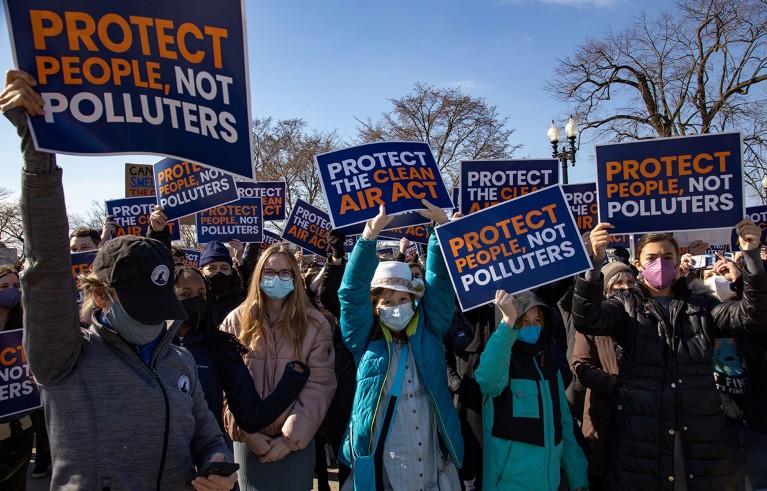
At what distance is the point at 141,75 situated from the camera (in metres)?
2.43

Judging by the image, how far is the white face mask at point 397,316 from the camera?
3357mm

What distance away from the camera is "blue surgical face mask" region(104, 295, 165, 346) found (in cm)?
203

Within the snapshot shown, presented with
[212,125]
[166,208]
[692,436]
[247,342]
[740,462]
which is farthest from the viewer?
[166,208]

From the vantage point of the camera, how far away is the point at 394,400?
3.18 meters

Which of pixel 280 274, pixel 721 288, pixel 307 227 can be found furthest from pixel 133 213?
pixel 721 288

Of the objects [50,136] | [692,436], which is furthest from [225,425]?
[692,436]

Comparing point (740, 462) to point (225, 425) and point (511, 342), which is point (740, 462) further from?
point (225, 425)

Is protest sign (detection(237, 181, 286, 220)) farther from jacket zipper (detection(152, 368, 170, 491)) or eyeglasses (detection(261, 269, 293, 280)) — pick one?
jacket zipper (detection(152, 368, 170, 491))

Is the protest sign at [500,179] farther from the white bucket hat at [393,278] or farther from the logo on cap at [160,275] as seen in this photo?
the logo on cap at [160,275]

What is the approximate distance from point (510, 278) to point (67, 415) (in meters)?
2.55

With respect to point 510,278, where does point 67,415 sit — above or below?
below

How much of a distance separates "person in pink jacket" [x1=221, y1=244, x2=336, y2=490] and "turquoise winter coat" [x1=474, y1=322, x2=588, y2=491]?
975mm

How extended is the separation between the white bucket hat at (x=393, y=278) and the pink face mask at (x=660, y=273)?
4.80 feet

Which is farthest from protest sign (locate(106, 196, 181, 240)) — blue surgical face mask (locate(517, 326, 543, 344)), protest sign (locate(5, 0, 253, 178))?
blue surgical face mask (locate(517, 326, 543, 344))
